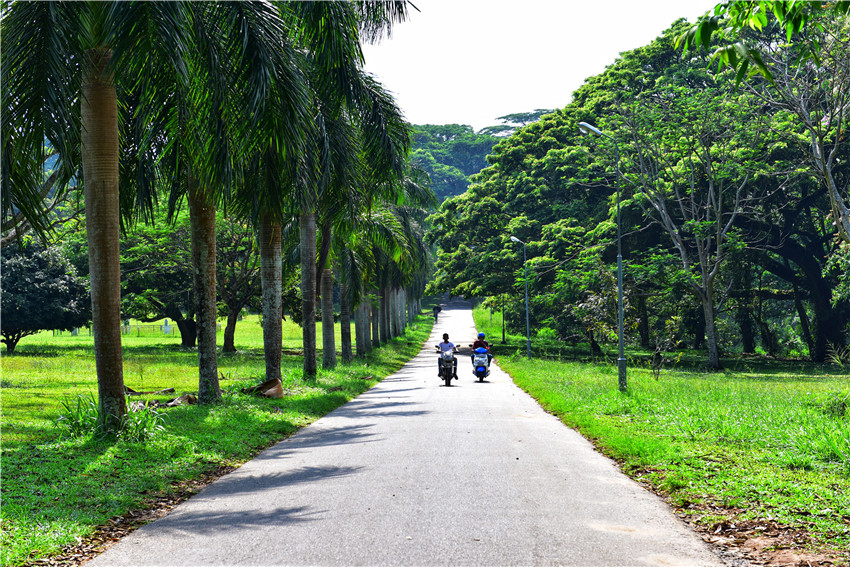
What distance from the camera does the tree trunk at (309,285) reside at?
23000 mm

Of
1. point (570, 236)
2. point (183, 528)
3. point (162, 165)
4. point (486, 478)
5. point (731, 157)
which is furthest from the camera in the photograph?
point (570, 236)

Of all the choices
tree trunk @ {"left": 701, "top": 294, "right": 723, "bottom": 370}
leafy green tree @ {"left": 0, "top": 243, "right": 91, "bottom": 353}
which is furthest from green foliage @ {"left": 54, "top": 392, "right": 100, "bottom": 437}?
leafy green tree @ {"left": 0, "top": 243, "right": 91, "bottom": 353}

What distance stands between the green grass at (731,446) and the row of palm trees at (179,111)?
7.04 m

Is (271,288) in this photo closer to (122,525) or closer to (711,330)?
(122,525)

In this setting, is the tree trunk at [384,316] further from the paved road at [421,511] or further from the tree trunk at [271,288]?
the paved road at [421,511]

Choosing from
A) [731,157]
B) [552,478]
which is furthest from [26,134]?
[731,157]

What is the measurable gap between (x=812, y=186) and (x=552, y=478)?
33.3 m

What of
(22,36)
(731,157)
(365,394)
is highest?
(731,157)

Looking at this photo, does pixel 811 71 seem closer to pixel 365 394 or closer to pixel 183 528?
pixel 365 394

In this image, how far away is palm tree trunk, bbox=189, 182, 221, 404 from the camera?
51.1 ft

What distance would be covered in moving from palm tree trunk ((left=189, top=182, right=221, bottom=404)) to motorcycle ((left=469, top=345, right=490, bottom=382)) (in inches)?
524

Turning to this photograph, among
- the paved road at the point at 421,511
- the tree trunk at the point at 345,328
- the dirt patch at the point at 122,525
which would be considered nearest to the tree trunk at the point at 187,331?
the tree trunk at the point at 345,328

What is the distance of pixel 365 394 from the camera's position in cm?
2178

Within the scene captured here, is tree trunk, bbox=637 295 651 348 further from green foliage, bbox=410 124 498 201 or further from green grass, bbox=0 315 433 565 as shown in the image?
green foliage, bbox=410 124 498 201
